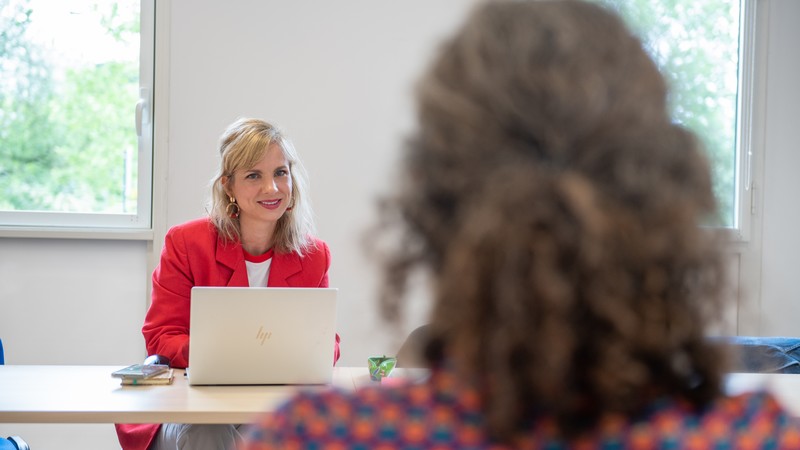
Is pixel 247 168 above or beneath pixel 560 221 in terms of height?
above

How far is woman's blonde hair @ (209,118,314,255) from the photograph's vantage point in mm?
2945

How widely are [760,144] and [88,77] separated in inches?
131

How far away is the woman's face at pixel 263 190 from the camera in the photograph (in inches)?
115

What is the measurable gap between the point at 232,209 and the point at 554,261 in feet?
8.00

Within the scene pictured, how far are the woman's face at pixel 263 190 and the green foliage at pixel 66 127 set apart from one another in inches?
43.3

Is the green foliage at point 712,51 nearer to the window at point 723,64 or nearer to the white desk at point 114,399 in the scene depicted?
the window at point 723,64

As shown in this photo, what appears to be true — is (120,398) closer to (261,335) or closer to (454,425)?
(261,335)

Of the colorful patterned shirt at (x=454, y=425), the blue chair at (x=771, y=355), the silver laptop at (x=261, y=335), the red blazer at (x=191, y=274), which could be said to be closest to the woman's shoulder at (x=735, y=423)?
the colorful patterned shirt at (x=454, y=425)

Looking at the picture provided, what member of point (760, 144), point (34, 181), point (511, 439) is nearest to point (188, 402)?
point (511, 439)

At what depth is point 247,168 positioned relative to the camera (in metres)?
2.96

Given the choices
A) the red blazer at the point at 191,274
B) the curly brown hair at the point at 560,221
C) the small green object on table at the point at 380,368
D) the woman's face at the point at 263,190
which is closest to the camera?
the curly brown hair at the point at 560,221

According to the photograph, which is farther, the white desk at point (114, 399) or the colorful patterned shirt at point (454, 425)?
the white desk at point (114, 399)

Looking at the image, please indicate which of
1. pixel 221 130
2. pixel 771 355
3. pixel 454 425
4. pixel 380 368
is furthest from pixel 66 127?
pixel 454 425

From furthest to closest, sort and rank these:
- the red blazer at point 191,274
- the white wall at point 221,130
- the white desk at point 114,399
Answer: the white wall at point 221,130 → the red blazer at point 191,274 → the white desk at point 114,399
